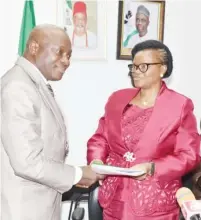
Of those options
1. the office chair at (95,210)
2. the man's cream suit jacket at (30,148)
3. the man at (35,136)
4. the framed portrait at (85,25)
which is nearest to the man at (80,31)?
the framed portrait at (85,25)

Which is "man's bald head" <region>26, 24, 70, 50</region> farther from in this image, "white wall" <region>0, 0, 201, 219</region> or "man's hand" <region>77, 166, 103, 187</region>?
"white wall" <region>0, 0, 201, 219</region>

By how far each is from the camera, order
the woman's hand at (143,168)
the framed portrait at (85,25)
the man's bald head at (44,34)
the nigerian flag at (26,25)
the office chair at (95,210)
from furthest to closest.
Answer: the framed portrait at (85,25) → the nigerian flag at (26,25) → the office chair at (95,210) → the woman's hand at (143,168) → the man's bald head at (44,34)

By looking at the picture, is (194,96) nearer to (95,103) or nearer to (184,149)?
(95,103)

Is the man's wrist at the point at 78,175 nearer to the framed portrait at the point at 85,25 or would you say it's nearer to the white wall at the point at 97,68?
the white wall at the point at 97,68

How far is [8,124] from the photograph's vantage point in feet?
5.85

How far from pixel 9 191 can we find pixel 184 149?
3.17 ft

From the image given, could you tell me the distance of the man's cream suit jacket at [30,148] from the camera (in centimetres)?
178

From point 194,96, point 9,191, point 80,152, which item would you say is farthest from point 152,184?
point 194,96

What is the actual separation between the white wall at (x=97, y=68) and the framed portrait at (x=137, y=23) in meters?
0.06

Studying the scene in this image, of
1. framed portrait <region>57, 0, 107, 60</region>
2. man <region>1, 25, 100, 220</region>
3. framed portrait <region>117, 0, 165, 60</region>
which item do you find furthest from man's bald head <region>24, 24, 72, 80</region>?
framed portrait <region>117, 0, 165, 60</region>

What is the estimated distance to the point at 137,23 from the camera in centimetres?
358

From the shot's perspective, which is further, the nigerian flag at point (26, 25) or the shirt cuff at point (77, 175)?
the nigerian flag at point (26, 25)

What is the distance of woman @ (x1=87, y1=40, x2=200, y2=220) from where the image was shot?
2275mm

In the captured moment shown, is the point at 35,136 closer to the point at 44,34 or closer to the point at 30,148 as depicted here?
the point at 30,148
